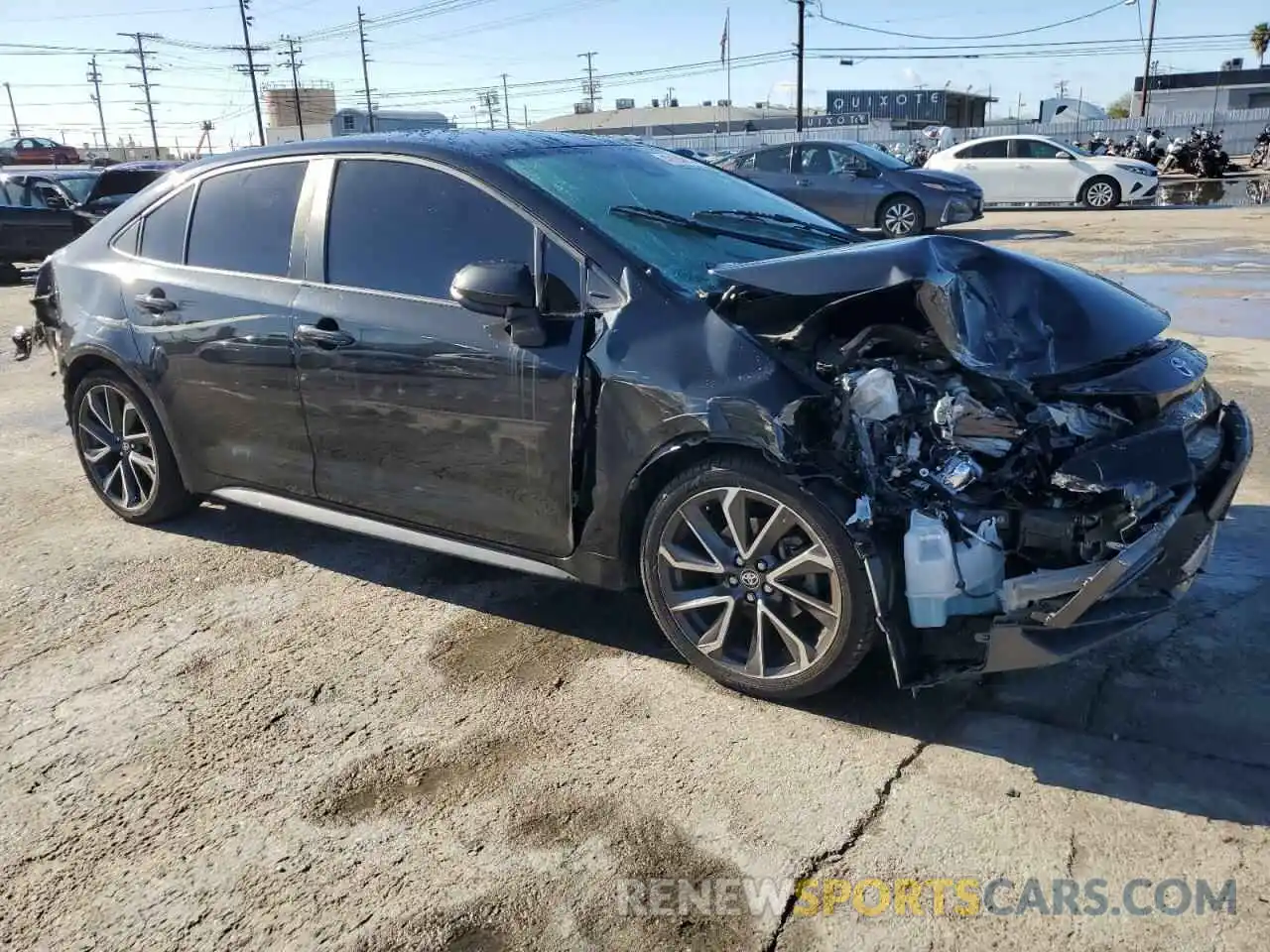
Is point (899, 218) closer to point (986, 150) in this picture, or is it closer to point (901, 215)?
point (901, 215)

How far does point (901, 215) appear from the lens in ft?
53.5

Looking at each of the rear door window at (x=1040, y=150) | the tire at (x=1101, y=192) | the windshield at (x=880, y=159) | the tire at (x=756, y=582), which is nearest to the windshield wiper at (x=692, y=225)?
the tire at (x=756, y=582)

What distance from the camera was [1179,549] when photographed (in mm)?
2910

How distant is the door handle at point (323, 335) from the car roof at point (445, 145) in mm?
715

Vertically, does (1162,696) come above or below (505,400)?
below

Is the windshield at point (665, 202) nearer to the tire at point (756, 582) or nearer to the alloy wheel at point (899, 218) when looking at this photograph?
the tire at point (756, 582)

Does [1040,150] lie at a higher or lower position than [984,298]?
higher

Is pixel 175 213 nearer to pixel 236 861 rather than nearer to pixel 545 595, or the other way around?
pixel 545 595

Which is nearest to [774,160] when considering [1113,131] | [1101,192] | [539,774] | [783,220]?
[1101,192]

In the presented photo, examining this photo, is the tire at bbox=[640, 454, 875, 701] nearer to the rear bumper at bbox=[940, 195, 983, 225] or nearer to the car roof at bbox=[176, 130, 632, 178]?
the car roof at bbox=[176, 130, 632, 178]

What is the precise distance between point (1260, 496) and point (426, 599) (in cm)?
388

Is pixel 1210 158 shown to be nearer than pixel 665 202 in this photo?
No

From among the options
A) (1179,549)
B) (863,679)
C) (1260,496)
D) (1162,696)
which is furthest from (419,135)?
(1260,496)

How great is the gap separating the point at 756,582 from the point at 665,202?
1579mm
